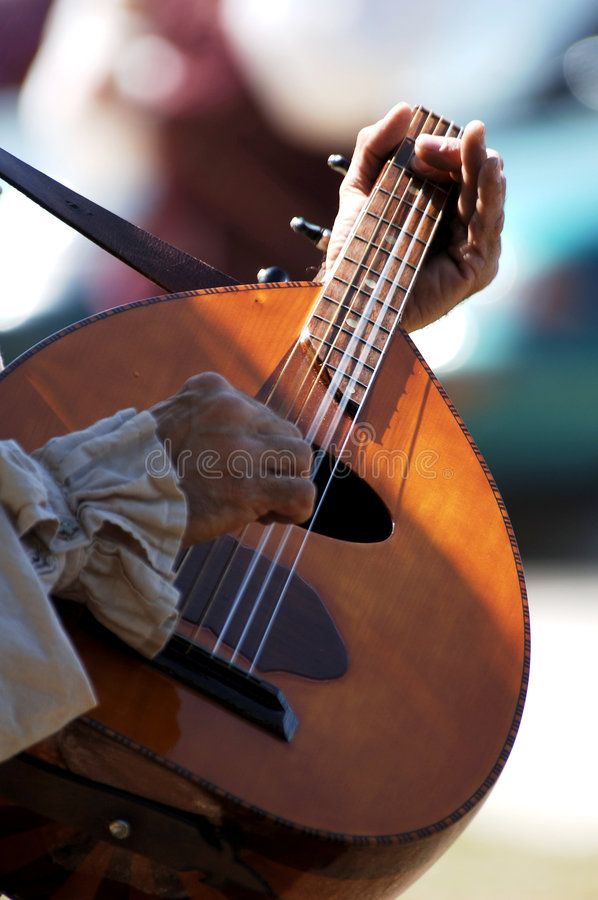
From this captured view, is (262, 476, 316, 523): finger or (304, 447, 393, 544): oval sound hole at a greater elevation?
(304, 447, 393, 544): oval sound hole

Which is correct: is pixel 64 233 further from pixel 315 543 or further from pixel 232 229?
pixel 315 543

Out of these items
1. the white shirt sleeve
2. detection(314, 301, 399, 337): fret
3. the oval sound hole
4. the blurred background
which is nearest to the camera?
the white shirt sleeve

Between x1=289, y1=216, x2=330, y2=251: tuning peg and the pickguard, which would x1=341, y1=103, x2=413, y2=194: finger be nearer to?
x1=289, y1=216, x2=330, y2=251: tuning peg

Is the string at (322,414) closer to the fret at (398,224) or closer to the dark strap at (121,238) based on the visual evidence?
the fret at (398,224)

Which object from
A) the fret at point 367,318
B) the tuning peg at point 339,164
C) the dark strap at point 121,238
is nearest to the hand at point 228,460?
the fret at point 367,318

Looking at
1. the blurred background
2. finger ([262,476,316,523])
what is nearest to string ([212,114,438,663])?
finger ([262,476,316,523])

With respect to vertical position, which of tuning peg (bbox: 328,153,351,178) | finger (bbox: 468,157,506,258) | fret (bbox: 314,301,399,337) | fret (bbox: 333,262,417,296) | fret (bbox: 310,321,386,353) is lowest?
fret (bbox: 310,321,386,353)

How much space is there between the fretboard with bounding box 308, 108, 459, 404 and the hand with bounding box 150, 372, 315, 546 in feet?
0.98

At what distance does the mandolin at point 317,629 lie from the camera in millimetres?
633

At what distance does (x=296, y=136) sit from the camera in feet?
7.51

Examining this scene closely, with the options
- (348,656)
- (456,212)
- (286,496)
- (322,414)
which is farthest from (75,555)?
(456,212)

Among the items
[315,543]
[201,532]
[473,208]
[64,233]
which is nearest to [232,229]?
[64,233]

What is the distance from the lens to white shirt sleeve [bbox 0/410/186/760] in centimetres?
55

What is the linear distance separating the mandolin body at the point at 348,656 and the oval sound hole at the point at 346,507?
10 mm
